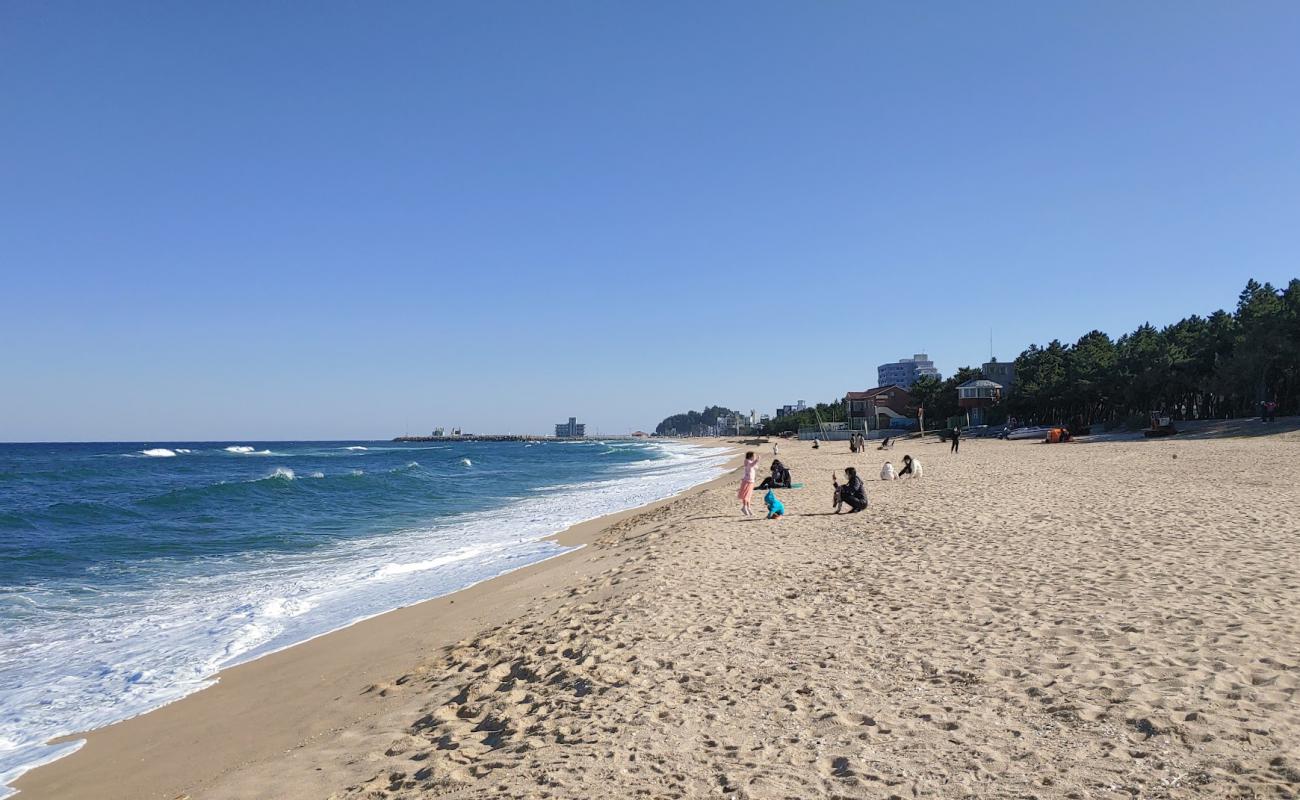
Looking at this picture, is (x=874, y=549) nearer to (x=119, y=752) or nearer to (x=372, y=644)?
(x=372, y=644)

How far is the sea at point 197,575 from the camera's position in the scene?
27.0ft

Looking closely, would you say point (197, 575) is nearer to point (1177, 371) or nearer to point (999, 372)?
point (1177, 371)

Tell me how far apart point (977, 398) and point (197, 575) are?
74.1 meters

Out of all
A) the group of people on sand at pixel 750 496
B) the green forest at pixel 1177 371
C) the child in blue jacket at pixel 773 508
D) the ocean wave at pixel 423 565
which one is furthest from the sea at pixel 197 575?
the green forest at pixel 1177 371

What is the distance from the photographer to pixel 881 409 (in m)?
89.8

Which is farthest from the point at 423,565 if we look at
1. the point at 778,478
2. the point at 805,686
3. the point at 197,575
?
→ the point at 805,686

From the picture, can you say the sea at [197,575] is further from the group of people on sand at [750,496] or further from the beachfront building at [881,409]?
the beachfront building at [881,409]

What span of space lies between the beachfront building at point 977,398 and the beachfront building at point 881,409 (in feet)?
31.9

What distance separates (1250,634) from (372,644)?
9.47 m

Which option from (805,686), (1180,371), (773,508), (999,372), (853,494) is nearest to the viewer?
(805,686)

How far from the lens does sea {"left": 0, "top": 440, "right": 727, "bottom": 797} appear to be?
8242 millimetres

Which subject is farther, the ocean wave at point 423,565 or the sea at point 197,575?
the ocean wave at point 423,565

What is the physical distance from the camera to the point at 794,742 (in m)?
Result: 4.73

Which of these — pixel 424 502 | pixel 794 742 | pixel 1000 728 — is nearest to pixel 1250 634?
pixel 1000 728
